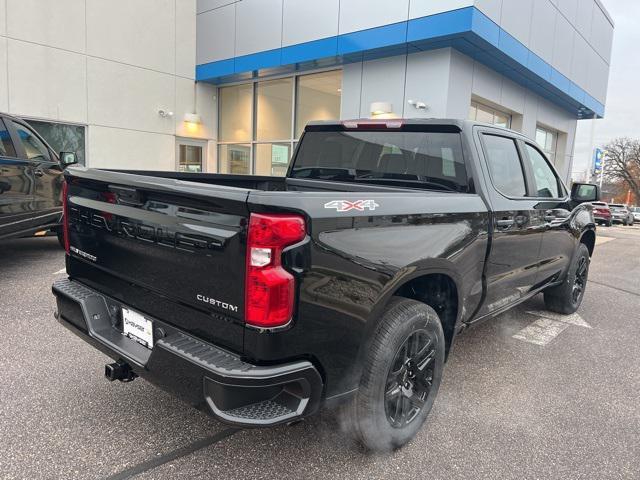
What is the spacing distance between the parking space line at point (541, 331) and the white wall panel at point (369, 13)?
25.2 feet

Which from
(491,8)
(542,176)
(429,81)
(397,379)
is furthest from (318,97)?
(397,379)

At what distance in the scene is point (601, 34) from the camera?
17.5 meters

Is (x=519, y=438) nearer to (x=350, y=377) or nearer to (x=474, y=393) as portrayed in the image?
(x=474, y=393)

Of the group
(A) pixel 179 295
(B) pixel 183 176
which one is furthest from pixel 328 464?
(B) pixel 183 176

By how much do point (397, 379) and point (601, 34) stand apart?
19.9 meters

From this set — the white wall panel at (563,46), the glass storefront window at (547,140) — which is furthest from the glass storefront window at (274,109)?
the glass storefront window at (547,140)

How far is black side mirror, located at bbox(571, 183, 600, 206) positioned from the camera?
459cm

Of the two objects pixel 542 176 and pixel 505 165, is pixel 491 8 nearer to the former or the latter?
pixel 542 176

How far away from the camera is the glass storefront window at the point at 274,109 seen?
46.0ft

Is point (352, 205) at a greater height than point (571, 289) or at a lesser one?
greater

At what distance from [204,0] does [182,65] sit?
2104mm

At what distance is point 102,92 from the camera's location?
42.1ft

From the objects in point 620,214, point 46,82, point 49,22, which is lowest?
point 620,214

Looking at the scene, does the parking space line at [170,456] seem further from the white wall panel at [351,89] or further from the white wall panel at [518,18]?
the white wall panel at [518,18]
